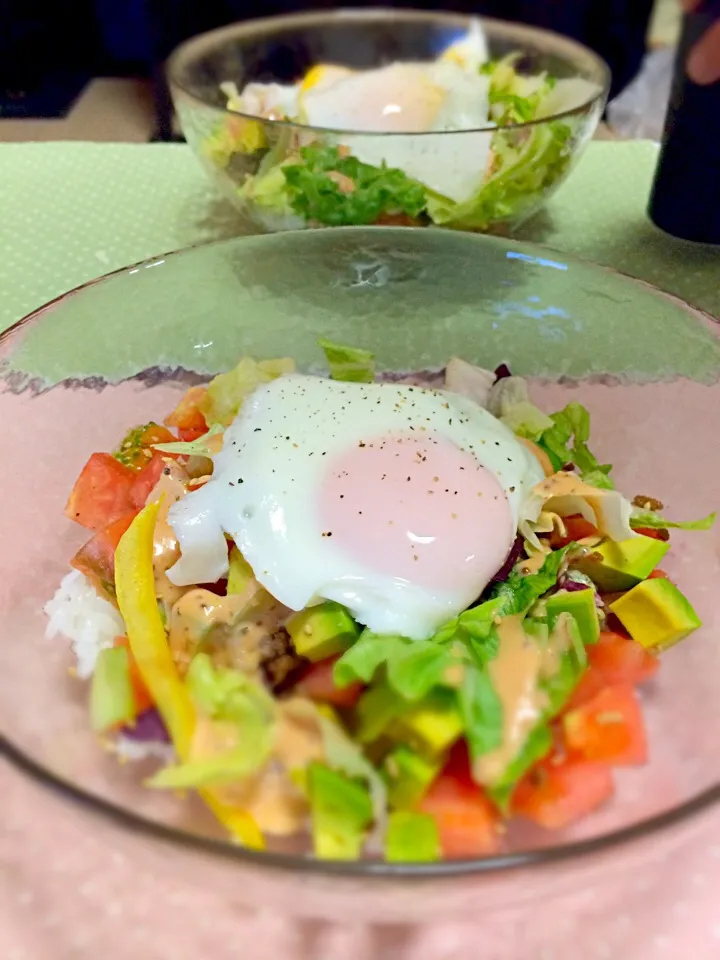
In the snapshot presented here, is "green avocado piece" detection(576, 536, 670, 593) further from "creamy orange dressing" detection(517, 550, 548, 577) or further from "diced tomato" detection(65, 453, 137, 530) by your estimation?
"diced tomato" detection(65, 453, 137, 530)

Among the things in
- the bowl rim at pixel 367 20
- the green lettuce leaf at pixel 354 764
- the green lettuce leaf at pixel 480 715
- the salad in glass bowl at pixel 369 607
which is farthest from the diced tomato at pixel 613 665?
the bowl rim at pixel 367 20

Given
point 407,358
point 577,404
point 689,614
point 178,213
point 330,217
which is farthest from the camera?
point 178,213

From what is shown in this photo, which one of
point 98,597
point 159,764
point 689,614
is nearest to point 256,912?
point 159,764

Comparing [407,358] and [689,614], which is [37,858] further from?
[407,358]

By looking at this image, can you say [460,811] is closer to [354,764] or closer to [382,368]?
[354,764]

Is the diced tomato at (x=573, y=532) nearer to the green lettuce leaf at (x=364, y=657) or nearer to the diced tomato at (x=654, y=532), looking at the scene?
the diced tomato at (x=654, y=532)

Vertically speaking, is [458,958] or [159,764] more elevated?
[159,764]

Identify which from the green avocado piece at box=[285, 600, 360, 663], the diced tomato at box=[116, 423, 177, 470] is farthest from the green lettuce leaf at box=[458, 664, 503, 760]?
the diced tomato at box=[116, 423, 177, 470]
